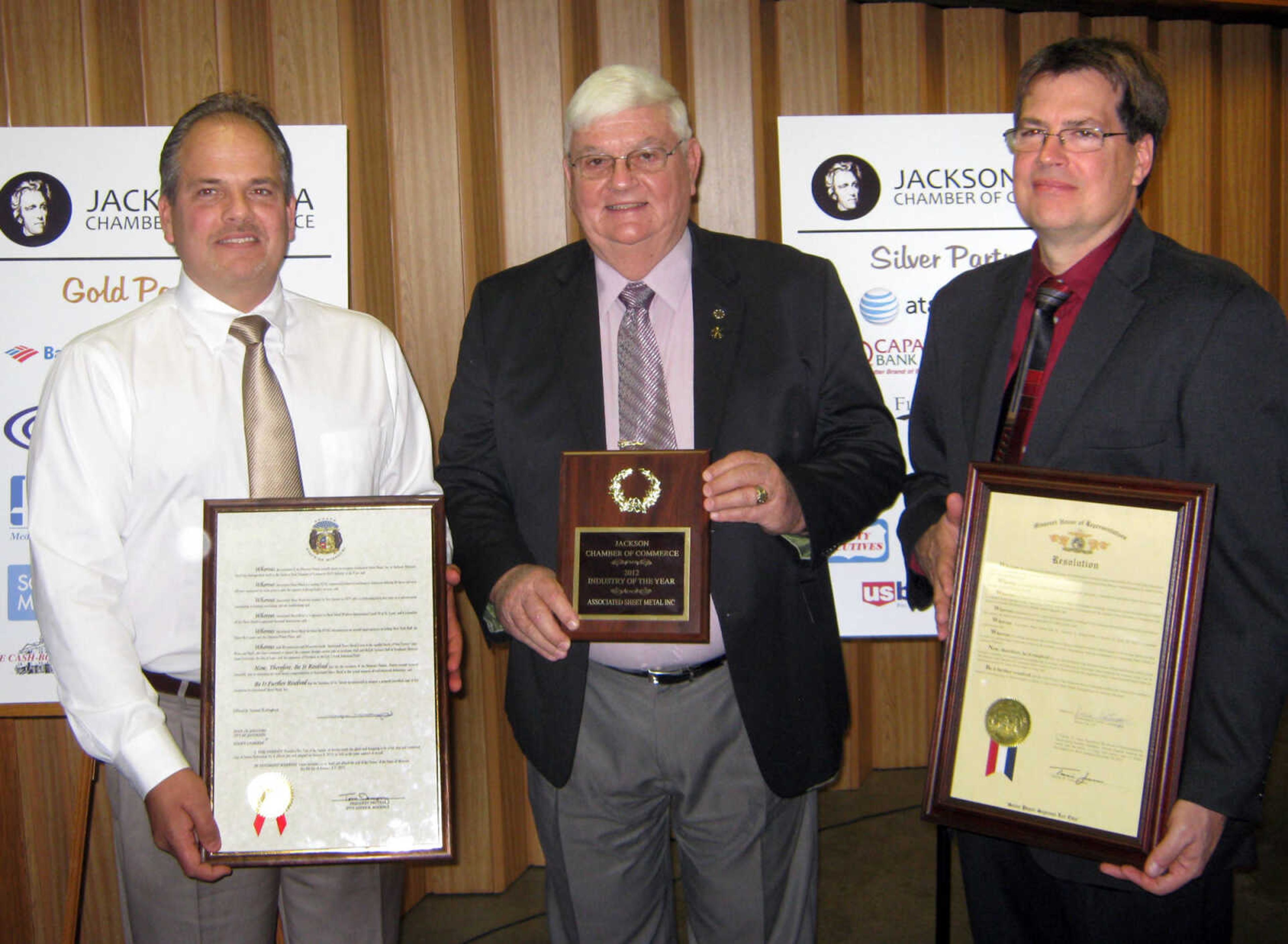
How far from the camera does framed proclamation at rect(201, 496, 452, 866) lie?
66.7 inches

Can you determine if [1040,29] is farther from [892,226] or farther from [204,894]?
[204,894]

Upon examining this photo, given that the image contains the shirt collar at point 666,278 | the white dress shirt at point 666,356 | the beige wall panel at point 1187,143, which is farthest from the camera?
the beige wall panel at point 1187,143

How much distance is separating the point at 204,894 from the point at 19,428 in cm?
183

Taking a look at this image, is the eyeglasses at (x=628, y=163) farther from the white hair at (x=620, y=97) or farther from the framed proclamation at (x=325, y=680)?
the framed proclamation at (x=325, y=680)

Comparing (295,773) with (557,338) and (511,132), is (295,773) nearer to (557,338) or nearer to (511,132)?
(557,338)

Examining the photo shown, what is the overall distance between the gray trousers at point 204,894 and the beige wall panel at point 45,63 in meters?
2.22

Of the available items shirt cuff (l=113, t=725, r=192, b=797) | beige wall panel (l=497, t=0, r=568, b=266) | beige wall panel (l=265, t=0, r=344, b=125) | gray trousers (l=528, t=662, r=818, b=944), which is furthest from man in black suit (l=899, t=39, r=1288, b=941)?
beige wall panel (l=265, t=0, r=344, b=125)

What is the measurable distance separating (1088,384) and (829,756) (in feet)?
3.01

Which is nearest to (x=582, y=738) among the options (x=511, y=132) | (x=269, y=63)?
(x=511, y=132)

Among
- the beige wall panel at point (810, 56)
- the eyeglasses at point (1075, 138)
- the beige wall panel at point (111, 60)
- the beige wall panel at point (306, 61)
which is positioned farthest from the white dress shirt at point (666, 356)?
the beige wall panel at point (111, 60)

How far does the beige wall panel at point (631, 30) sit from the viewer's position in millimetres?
3320

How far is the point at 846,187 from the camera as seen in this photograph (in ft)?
11.1

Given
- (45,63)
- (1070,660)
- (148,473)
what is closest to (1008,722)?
(1070,660)

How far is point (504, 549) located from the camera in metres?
1.93
